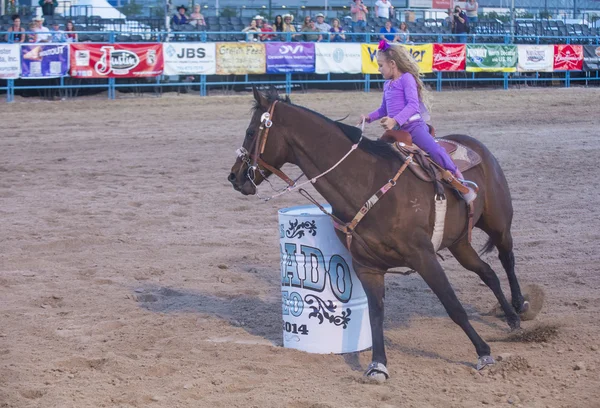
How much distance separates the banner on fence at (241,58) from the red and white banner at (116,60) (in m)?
1.60

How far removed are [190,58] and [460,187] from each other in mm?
15827

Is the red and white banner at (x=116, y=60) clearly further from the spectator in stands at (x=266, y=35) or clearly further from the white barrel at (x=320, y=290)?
the white barrel at (x=320, y=290)

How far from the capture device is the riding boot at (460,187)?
5.84 meters

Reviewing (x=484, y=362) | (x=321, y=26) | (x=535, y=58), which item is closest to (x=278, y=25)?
(x=321, y=26)

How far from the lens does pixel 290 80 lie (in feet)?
73.1

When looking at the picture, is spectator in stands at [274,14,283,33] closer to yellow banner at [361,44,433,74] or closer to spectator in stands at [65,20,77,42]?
yellow banner at [361,44,433,74]

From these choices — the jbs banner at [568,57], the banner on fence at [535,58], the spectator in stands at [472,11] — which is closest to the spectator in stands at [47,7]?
the banner on fence at [535,58]

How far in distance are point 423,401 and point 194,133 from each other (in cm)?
1185

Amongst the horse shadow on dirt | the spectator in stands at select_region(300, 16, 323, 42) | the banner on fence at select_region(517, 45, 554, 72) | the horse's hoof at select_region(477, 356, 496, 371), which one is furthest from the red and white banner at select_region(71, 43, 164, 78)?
the horse's hoof at select_region(477, 356, 496, 371)

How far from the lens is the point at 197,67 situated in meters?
21.0

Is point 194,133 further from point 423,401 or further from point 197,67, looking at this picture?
point 423,401

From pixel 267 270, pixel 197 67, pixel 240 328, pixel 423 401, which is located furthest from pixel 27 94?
pixel 423 401

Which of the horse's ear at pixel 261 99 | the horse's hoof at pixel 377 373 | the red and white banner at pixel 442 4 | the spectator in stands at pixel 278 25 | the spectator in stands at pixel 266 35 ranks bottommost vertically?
the horse's hoof at pixel 377 373

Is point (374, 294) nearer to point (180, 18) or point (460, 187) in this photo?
point (460, 187)
